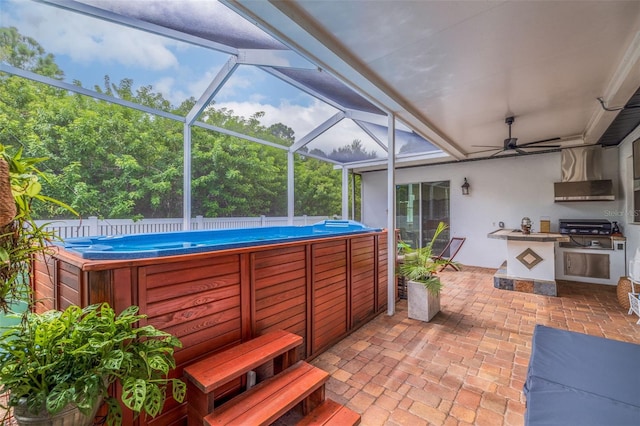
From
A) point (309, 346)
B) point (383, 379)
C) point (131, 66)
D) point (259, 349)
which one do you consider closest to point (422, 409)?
point (383, 379)

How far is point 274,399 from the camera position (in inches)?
65.4

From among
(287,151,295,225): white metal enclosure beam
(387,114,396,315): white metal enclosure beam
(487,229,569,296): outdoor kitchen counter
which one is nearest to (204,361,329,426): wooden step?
(387,114,396,315): white metal enclosure beam

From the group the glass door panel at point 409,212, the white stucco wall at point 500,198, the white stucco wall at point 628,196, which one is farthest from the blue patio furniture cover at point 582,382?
the glass door panel at point 409,212

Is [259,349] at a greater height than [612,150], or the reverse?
[612,150]

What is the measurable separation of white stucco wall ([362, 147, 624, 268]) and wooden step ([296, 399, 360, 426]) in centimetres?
594

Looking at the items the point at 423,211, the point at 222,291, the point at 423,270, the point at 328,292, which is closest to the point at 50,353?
the point at 222,291

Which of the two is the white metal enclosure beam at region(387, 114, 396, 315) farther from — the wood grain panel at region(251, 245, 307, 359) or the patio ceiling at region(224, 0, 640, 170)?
the wood grain panel at region(251, 245, 307, 359)

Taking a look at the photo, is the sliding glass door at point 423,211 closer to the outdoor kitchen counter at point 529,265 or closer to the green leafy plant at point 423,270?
the outdoor kitchen counter at point 529,265

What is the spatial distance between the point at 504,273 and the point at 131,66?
9.31 m

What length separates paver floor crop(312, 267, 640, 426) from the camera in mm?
1969

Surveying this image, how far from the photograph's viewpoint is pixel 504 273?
4.96 metres

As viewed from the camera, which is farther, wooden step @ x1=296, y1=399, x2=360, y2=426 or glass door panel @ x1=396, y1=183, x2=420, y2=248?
glass door panel @ x1=396, y1=183, x2=420, y2=248

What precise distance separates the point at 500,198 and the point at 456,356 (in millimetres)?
4877

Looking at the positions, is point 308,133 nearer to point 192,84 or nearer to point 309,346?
point 192,84
